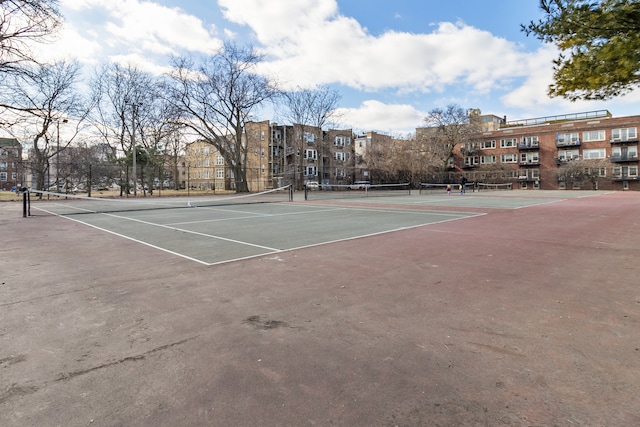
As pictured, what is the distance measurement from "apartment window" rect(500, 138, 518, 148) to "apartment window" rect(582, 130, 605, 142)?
10.5m

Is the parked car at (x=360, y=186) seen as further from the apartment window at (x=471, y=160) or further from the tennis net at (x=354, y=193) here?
the apartment window at (x=471, y=160)

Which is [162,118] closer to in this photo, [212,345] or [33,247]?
[33,247]

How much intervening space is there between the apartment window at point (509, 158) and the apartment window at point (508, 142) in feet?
6.23

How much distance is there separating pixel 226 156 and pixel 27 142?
773 inches

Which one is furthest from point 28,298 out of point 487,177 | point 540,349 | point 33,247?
Answer: point 487,177

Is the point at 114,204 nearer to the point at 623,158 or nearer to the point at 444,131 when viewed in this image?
the point at 444,131

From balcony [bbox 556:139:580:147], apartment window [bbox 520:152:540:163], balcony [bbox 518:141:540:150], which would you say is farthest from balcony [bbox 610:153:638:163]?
balcony [bbox 518:141:540:150]

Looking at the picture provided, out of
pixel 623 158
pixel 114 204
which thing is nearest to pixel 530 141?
pixel 623 158

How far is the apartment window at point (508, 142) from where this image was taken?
6822 centimetres

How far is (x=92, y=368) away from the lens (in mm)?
2857

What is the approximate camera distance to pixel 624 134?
191 feet

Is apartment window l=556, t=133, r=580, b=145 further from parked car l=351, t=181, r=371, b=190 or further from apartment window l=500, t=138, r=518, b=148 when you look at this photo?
parked car l=351, t=181, r=371, b=190

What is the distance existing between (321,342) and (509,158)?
2989 inches

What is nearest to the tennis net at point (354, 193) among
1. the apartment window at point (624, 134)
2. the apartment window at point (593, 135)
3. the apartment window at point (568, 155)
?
the apartment window at point (568, 155)
